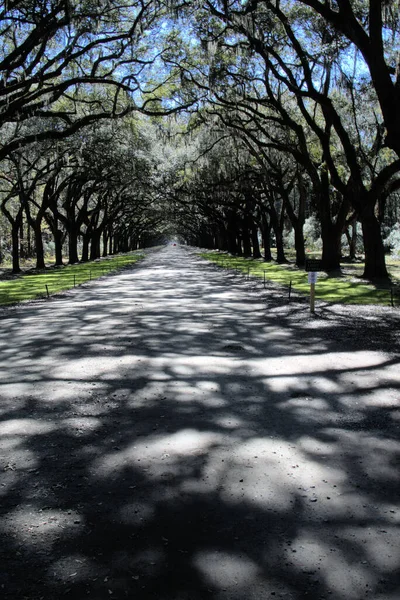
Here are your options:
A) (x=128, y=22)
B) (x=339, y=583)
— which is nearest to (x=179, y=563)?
(x=339, y=583)

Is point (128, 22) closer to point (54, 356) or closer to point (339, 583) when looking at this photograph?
point (54, 356)

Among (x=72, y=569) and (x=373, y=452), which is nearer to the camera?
(x=72, y=569)

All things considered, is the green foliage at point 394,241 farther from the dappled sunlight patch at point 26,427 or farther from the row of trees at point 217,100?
the dappled sunlight patch at point 26,427

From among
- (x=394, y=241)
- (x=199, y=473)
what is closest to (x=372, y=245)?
(x=199, y=473)

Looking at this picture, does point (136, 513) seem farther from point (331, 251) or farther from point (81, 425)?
point (331, 251)

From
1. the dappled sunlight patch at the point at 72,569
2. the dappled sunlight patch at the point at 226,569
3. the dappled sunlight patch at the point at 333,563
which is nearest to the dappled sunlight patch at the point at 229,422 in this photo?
the dappled sunlight patch at the point at 333,563

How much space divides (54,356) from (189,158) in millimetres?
29346

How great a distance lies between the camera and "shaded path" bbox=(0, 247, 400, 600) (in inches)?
113

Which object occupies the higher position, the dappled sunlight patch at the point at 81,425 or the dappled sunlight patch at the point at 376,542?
the dappled sunlight patch at the point at 81,425

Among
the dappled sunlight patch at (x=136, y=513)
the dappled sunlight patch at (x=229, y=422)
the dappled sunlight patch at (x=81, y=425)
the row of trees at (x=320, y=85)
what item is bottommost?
the dappled sunlight patch at (x=136, y=513)

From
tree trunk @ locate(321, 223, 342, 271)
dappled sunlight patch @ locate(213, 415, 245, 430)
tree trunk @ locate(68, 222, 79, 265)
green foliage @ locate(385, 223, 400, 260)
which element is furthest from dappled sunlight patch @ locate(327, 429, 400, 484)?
green foliage @ locate(385, 223, 400, 260)

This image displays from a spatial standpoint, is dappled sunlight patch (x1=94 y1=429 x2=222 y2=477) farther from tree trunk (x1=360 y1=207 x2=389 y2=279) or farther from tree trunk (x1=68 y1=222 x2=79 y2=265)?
tree trunk (x1=68 y1=222 x2=79 y2=265)

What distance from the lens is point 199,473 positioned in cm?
409

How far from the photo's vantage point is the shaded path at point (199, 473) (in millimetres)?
2875
